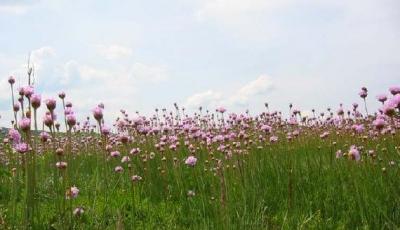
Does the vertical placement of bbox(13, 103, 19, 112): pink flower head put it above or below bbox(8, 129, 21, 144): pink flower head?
above

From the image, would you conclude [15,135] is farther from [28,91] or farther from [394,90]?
[394,90]

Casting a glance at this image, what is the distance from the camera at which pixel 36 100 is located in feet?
11.8

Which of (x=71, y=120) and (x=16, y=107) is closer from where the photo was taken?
(x=71, y=120)

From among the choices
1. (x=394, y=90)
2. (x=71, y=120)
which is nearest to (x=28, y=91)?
(x=71, y=120)

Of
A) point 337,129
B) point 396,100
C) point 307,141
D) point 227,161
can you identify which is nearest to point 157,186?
point 227,161

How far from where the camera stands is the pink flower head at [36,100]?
3.59m

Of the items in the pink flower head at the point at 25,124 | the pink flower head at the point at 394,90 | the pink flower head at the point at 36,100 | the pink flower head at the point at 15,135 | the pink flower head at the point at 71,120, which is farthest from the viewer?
the pink flower head at the point at 394,90

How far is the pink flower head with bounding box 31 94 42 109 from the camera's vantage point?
11.8 feet

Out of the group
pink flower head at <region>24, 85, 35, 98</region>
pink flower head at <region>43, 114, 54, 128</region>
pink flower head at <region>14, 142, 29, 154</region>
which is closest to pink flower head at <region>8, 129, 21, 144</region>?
pink flower head at <region>14, 142, 29, 154</region>

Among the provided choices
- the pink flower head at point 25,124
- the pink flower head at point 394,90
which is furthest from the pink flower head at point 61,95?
the pink flower head at point 394,90

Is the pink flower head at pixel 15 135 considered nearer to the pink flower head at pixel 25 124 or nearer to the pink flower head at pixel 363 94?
the pink flower head at pixel 25 124

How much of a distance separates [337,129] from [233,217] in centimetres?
804

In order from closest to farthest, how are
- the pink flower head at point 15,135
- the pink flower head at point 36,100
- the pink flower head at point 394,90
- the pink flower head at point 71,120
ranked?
the pink flower head at point 36,100
the pink flower head at point 71,120
the pink flower head at point 15,135
the pink flower head at point 394,90

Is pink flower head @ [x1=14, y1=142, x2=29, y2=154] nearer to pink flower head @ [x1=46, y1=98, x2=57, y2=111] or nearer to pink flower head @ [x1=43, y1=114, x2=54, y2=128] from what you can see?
pink flower head @ [x1=43, y1=114, x2=54, y2=128]
